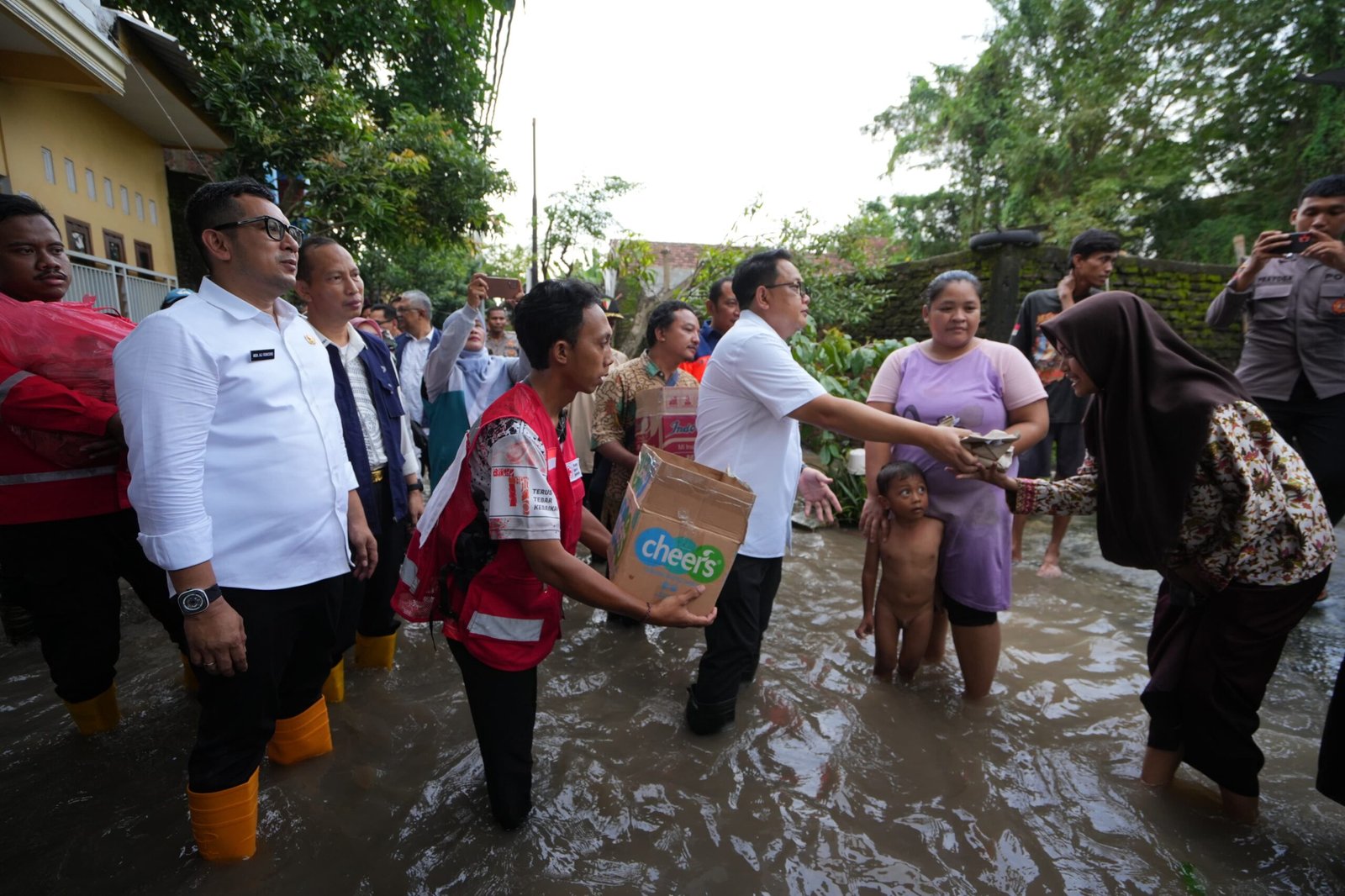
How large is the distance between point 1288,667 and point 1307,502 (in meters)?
1.93

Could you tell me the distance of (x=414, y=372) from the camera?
4934mm

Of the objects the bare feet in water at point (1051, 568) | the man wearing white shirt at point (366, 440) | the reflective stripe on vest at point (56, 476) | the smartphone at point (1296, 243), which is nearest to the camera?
the reflective stripe on vest at point (56, 476)

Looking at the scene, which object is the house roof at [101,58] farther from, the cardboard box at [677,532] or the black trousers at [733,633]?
the black trousers at [733,633]

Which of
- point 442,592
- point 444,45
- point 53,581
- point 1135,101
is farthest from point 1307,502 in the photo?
point 1135,101

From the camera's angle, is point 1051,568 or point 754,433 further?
point 1051,568

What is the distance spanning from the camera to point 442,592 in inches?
80.3

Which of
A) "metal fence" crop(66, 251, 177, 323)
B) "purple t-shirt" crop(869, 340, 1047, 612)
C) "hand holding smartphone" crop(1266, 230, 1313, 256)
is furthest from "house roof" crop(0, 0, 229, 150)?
"hand holding smartphone" crop(1266, 230, 1313, 256)

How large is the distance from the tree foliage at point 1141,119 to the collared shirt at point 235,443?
776 inches

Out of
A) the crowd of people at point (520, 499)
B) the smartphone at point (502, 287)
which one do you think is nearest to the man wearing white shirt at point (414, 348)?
the smartphone at point (502, 287)

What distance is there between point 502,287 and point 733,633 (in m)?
2.41

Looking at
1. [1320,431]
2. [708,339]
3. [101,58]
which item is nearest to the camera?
[1320,431]

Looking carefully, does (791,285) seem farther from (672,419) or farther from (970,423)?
(672,419)

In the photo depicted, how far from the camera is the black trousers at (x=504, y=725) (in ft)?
6.80

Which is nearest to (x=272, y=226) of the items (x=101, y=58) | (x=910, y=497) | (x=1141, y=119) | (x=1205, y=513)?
(x=910, y=497)
